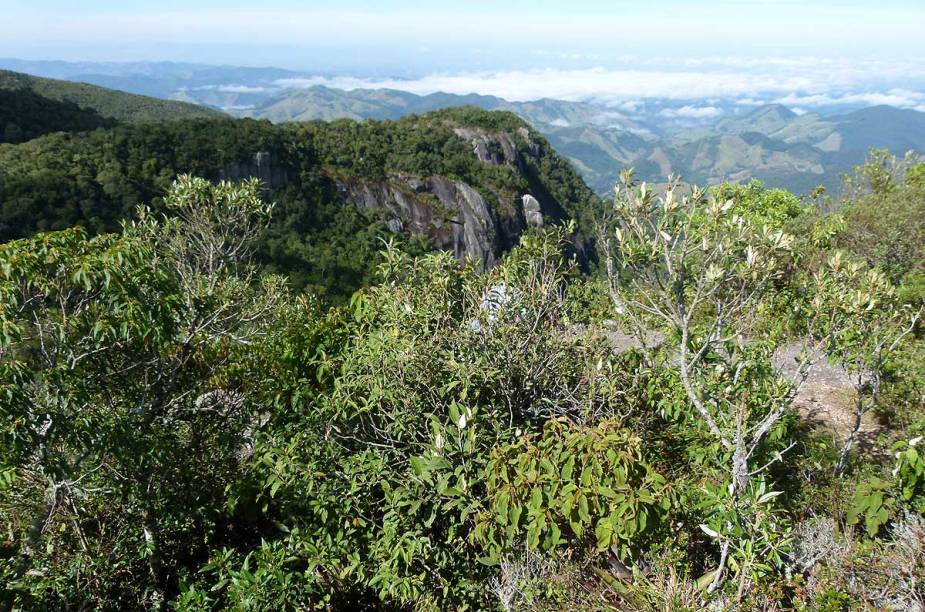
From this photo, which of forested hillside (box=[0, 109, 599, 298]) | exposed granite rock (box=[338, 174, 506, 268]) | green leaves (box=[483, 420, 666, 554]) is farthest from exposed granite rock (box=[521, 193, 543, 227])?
green leaves (box=[483, 420, 666, 554])

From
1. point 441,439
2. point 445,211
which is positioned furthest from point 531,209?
point 441,439

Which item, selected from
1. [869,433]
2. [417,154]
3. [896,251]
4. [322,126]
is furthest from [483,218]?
[869,433]

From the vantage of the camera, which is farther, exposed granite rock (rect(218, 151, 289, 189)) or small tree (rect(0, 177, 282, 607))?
exposed granite rock (rect(218, 151, 289, 189))

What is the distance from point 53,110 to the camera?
7369 cm

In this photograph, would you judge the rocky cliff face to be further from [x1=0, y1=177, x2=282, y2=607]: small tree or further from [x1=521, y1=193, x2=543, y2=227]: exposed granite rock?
[x1=0, y1=177, x2=282, y2=607]: small tree

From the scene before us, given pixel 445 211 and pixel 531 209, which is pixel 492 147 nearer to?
pixel 531 209

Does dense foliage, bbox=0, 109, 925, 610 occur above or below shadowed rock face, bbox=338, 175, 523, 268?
above

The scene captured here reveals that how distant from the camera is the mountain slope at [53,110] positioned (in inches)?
2591

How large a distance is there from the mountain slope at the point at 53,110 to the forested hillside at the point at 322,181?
49.1 ft

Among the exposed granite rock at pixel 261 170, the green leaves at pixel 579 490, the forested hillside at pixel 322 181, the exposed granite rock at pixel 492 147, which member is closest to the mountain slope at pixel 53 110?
the forested hillside at pixel 322 181

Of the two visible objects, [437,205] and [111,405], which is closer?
[111,405]

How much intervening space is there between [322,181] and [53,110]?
40.6 m

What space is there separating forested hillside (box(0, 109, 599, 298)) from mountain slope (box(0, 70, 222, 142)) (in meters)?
15.0

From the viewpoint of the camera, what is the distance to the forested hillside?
44.6m
